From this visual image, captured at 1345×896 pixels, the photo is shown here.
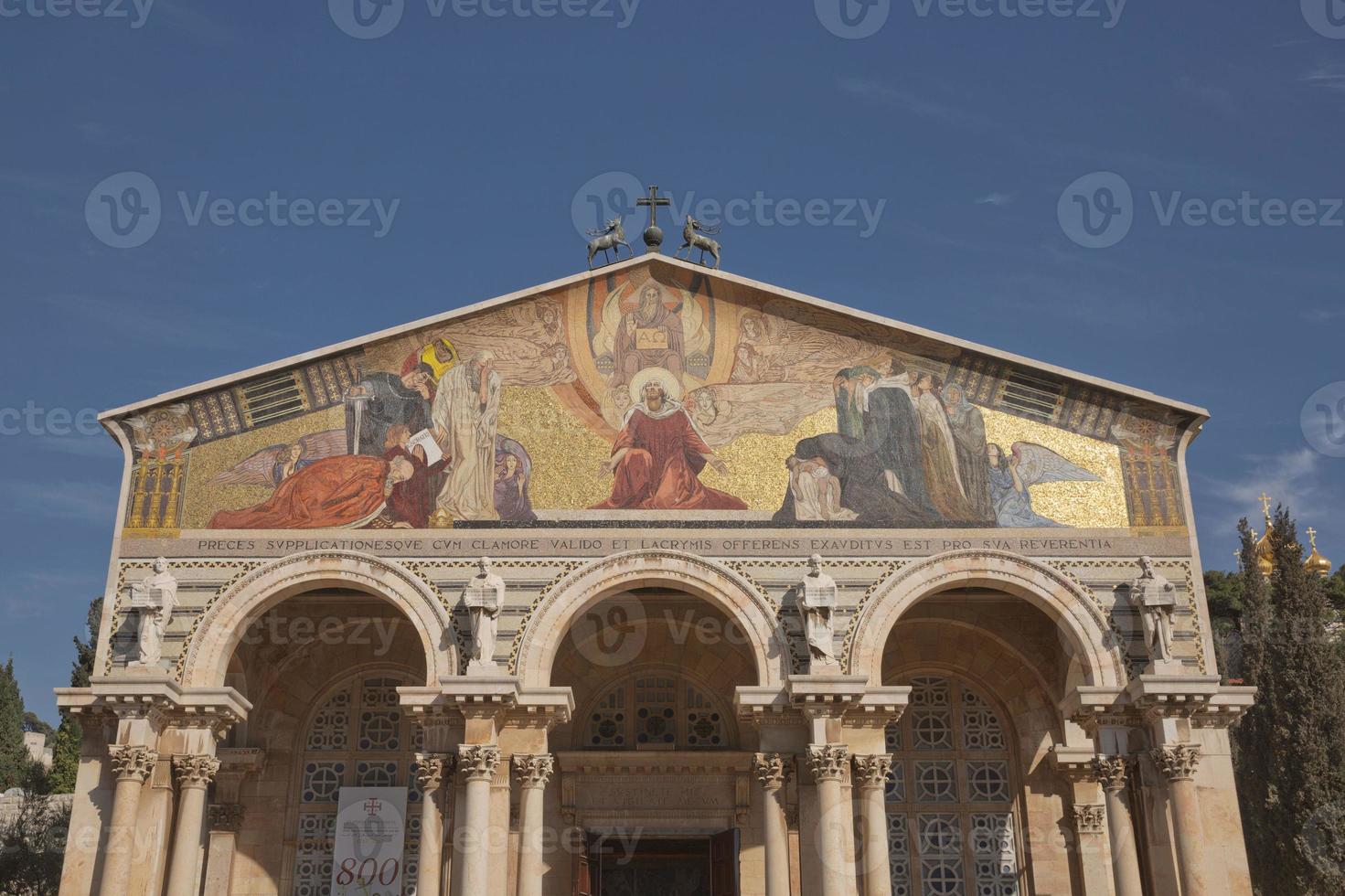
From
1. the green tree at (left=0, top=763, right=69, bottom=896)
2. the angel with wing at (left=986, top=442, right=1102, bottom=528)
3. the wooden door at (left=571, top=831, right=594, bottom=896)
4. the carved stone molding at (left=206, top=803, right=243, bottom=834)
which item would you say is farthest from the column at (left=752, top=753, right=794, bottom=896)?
the green tree at (left=0, top=763, right=69, bottom=896)

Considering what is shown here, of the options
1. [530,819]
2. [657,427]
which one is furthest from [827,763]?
[657,427]

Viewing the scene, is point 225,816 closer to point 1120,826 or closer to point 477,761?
point 477,761

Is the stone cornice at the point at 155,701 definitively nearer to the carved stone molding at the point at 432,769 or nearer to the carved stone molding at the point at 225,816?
the carved stone molding at the point at 225,816

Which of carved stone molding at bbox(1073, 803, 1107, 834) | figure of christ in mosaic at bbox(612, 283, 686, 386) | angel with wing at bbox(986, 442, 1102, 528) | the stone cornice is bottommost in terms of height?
carved stone molding at bbox(1073, 803, 1107, 834)

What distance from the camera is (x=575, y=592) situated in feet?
67.0

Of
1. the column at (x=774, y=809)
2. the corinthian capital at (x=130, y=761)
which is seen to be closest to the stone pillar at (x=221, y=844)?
the corinthian capital at (x=130, y=761)

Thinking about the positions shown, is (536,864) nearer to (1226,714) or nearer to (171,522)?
(171,522)

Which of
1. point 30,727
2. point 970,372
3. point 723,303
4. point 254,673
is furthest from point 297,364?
point 30,727

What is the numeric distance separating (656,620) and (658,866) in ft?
16.6

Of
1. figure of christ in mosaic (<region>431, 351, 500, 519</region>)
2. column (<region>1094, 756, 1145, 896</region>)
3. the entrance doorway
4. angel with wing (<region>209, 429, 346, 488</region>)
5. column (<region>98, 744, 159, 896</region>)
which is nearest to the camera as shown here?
column (<region>98, 744, 159, 896</region>)

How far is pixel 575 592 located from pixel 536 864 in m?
4.04

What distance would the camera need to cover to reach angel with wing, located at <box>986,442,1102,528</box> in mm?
21047

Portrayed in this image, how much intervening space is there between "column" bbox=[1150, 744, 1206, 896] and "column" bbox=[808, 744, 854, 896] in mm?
4641

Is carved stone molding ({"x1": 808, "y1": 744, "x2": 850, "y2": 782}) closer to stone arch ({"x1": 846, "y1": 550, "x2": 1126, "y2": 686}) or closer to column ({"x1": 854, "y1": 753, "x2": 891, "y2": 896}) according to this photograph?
column ({"x1": 854, "y1": 753, "x2": 891, "y2": 896})
